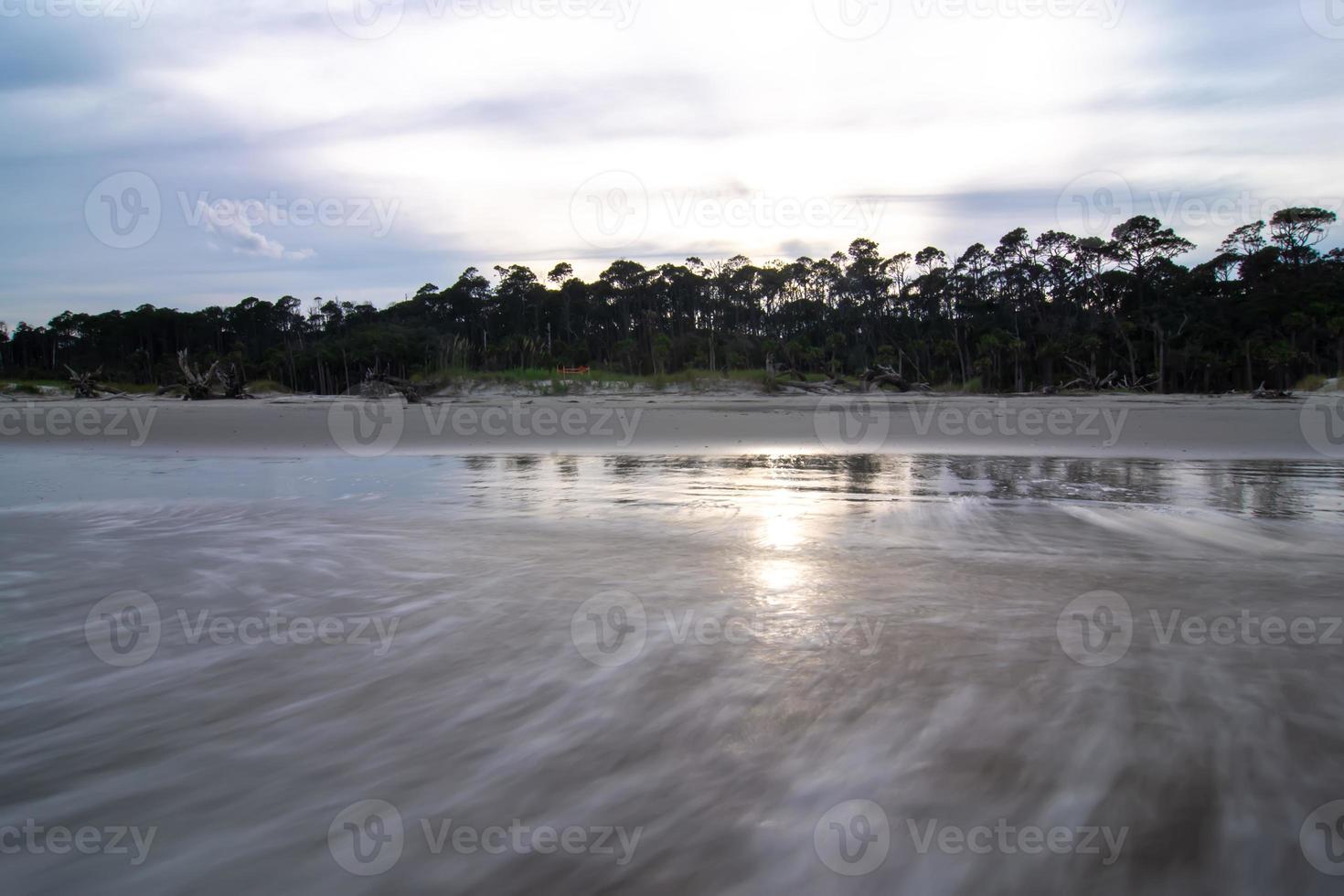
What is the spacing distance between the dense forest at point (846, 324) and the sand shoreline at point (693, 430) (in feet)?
49.1

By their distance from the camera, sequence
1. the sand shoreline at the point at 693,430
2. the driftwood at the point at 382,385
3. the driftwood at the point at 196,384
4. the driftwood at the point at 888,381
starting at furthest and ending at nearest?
the driftwood at the point at 888,381
the driftwood at the point at 382,385
the driftwood at the point at 196,384
the sand shoreline at the point at 693,430

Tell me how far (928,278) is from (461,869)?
64.2 metres

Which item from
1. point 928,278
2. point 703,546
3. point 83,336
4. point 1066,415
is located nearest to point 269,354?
point 83,336

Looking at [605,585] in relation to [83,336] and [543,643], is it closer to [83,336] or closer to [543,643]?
[543,643]

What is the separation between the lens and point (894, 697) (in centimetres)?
240

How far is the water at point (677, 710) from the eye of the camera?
1.69 m

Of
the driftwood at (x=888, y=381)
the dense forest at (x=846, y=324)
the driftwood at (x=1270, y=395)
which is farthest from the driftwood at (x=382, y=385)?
the driftwood at (x=1270, y=395)

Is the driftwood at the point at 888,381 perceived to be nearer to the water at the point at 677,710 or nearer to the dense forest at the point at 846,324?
the dense forest at the point at 846,324

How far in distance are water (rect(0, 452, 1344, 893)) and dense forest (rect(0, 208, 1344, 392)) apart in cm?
2998

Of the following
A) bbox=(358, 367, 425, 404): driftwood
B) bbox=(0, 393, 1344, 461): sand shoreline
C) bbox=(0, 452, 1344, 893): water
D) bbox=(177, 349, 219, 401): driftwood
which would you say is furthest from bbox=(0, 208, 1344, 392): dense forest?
bbox=(0, 452, 1344, 893): water

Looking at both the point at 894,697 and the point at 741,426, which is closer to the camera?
the point at 894,697

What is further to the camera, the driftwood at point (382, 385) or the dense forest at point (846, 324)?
the dense forest at point (846, 324)

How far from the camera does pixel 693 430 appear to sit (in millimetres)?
14273

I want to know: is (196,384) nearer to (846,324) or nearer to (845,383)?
(845,383)
